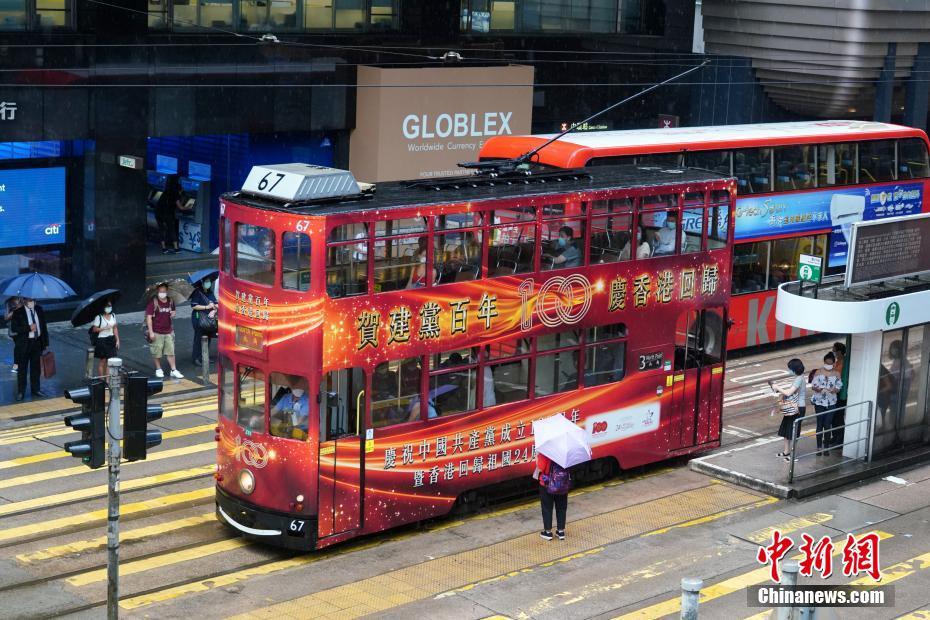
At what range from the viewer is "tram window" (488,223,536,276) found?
53.9 ft

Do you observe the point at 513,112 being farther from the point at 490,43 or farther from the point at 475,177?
the point at 475,177

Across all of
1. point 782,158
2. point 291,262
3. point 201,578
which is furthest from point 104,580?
point 782,158

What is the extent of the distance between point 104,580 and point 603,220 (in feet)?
23.7

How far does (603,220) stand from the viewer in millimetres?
17500

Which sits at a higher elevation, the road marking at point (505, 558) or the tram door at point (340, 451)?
the tram door at point (340, 451)

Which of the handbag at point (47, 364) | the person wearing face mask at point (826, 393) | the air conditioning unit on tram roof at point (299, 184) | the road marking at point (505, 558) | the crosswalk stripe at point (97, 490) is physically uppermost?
the air conditioning unit on tram roof at point (299, 184)

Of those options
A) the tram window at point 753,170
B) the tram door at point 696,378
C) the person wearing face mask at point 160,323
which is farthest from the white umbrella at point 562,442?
the tram window at point 753,170

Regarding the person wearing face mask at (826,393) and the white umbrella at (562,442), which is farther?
the person wearing face mask at (826,393)

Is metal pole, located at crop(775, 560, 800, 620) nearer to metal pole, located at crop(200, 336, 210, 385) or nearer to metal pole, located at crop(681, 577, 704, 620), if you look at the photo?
metal pole, located at crop(681, 577, 704, 620)

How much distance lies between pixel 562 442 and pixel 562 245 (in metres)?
2.60

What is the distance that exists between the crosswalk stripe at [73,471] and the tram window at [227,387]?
2514 mm

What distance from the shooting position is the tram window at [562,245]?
16938 millimetres

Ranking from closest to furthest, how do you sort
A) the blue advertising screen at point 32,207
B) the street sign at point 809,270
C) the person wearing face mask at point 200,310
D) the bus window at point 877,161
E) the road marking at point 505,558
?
1. the road marking at point 505,558
2. the street sign at point 809,270
3. the person wearing face mask at point 200,310
4. the blue advertising screen at point 32,207
5. the bus window at point 877,161

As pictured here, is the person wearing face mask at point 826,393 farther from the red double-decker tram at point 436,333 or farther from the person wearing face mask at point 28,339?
the person wearing face mask at point 28,339
